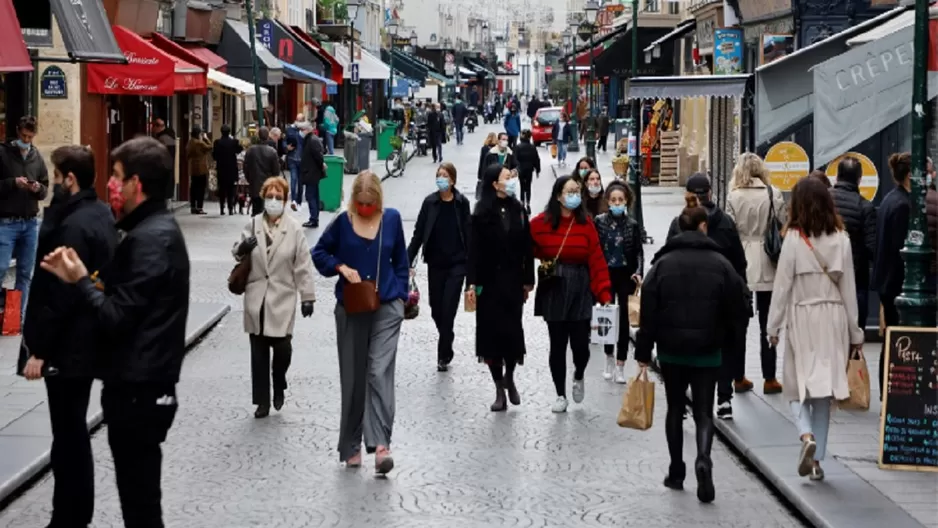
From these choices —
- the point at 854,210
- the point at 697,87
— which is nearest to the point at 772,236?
the point at 854,210

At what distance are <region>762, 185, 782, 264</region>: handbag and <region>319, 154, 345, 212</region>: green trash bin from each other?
21339 mm

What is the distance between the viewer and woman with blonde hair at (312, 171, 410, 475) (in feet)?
35.0

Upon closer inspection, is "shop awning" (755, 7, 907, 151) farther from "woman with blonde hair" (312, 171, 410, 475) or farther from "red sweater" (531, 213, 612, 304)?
"woman with blonde hair" (312, 171, 410, 475)

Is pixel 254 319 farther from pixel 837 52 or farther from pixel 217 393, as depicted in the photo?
pixel 837 52

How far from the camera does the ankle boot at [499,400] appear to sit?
12.9 metres

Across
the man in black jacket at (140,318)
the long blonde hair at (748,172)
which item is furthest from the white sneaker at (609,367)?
the man in black jacket at (140,318)

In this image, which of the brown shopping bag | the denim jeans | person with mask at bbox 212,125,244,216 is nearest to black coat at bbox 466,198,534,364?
the brown shopping bag

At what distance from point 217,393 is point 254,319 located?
1463 millimetres

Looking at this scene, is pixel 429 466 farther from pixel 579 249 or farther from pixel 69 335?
pixel 69 335

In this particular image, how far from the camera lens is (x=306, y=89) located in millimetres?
60656

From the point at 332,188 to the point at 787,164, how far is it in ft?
62.5

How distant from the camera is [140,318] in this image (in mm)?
6945

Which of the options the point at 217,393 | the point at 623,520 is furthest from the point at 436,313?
the point at 623,520

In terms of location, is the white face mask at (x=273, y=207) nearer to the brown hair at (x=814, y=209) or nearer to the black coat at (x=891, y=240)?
the brown hair at (x=814, y=209)
